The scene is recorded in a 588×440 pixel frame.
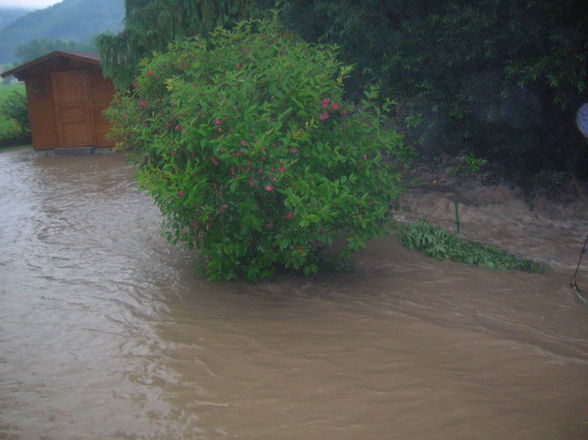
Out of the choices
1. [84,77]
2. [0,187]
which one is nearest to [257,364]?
[0,187]

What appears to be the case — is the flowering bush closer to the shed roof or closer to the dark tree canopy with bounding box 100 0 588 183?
the dark tree canopy with bounding box 100 0 588 183

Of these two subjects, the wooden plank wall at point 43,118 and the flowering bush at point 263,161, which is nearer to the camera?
the flowering bush at point 263,161

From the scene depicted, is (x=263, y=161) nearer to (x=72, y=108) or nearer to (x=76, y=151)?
(x=76, y=151)

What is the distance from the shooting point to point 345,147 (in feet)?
19.3

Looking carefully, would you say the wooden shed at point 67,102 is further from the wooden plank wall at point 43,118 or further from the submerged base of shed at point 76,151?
the submerged base of shed at point 76,151

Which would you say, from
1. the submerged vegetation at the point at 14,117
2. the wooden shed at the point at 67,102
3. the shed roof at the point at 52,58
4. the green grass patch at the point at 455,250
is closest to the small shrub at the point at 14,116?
the submerged vegetation at the point at 14,117

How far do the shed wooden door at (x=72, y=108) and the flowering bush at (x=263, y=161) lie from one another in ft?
47.9

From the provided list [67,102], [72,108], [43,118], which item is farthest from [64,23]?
[72,108]

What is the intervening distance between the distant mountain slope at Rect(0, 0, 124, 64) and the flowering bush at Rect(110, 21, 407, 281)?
129 meters

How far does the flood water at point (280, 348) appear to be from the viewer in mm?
3445

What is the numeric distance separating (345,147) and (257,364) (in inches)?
107

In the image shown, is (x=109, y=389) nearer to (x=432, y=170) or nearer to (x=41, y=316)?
(x=41, y=316)

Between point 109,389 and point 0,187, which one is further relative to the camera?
point 0,187

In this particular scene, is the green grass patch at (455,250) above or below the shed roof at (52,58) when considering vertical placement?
below
